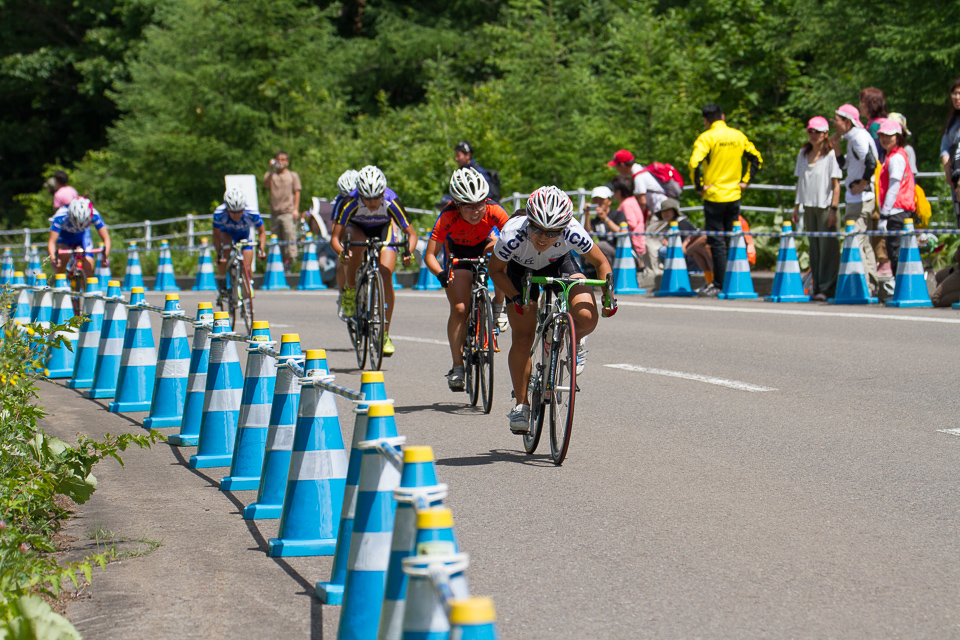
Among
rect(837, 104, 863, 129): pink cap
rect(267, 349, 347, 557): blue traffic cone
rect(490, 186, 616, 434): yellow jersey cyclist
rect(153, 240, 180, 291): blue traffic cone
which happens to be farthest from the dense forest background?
rect(267, 349, 347, 557): blue traffic cone

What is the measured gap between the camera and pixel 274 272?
2673 cm

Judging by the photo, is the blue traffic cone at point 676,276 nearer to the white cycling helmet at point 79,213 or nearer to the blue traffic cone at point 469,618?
the white cycling helmet at point 79,213

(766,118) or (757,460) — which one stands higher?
(766,118)

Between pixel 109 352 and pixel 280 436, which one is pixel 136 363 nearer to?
pixel 109 352

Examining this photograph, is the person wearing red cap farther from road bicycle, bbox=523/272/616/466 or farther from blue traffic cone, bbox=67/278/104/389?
blue traffic cone, bbox=67/278/104/389

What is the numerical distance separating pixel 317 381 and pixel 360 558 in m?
1.34

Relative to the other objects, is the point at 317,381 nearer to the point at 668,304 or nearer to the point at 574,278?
the point at 574,278

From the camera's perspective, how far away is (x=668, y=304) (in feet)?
58.9

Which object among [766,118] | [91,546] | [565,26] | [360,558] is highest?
[565,26]

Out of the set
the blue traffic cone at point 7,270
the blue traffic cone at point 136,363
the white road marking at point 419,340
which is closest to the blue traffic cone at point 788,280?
the white road marking at point 419,340

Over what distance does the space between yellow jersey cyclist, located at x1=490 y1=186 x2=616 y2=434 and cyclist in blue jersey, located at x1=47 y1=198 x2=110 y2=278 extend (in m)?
10.7

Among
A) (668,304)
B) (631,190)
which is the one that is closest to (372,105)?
(631,190)

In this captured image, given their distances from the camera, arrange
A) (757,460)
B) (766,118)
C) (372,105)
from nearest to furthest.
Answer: (757,460) < (766,118) < (372,105)

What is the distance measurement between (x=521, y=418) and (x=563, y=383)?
434 millimetres
